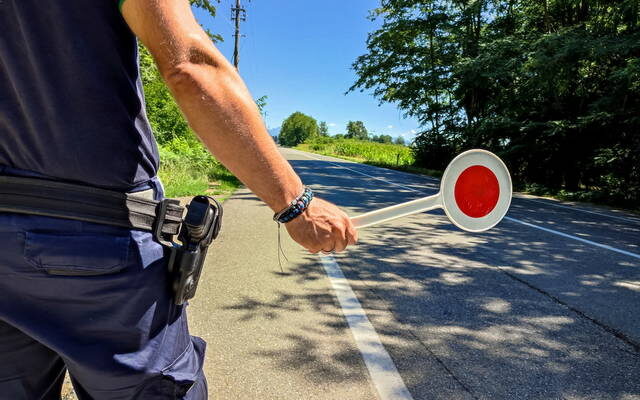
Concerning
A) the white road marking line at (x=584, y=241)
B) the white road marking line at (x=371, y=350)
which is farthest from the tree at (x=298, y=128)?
the white road marking line at (x=371, y=350)

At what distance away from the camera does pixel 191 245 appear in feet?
3.50

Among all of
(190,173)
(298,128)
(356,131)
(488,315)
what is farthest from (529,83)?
(298,128)

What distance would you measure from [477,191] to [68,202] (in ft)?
3.90

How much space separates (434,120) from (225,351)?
2560 cm

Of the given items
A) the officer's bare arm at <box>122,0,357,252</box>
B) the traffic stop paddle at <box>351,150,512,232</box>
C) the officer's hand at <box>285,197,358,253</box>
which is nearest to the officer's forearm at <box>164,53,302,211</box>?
the officer's bare arm at <box>122,0,357,252</box>

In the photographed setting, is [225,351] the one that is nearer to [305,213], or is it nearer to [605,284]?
[305,213]

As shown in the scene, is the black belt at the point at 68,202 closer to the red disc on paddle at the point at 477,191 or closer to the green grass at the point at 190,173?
the red disc on paddle at the point at 477,191

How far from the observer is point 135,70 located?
0.98 m

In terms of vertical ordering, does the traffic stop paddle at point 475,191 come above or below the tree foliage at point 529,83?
below

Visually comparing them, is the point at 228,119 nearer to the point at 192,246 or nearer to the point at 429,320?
the point at 192,246

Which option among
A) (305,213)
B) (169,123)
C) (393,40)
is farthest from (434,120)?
(305,213)

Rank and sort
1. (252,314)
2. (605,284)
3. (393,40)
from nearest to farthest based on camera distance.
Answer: (252,314) → (605,284) → (393,40)

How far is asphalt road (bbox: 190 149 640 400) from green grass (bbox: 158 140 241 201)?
4.53 metres

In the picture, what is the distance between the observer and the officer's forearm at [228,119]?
2.91ft
